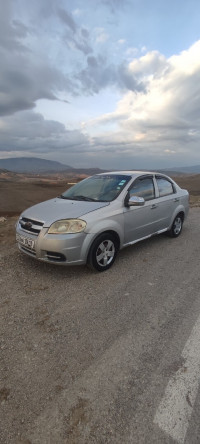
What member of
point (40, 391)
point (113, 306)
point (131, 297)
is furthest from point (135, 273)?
point (40, 391)

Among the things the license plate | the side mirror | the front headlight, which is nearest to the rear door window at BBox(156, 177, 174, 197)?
the side mirror

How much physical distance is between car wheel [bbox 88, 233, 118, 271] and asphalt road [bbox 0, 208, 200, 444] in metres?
0.17

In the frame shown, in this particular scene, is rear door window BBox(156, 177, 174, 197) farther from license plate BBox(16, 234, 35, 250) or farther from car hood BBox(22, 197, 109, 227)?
license plate BBox(16, 234, 35, 250)

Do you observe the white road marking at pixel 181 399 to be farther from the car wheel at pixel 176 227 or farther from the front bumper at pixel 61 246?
the car wheel at pixel 176 227

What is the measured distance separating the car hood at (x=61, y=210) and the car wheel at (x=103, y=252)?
19.8 inches

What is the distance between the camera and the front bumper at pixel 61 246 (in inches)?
137

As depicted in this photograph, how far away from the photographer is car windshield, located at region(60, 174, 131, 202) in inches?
171

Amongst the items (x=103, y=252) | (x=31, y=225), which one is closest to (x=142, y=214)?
(x=103, y=252)

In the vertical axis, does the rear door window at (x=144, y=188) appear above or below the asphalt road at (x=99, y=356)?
above

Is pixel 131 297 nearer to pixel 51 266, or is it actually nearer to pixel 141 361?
pixel 141 361

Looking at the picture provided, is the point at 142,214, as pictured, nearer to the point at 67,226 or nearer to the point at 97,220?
the point at 97,220

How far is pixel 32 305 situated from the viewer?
10.00 feet

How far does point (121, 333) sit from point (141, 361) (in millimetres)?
400

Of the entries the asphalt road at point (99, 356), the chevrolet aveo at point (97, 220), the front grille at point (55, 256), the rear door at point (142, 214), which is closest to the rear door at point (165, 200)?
the chevrolet aveo at point (97, 220)
